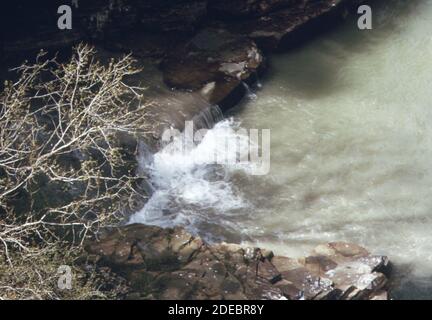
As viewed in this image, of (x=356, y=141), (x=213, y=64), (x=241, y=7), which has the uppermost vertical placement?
(x=241, y=7)

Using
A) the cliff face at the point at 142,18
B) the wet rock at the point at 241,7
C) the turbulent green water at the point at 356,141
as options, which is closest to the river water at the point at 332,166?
the turbulent green water at the point at 356,141

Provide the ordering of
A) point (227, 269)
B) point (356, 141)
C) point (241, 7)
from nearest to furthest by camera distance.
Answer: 1. point (227, 269)
2. point (356, 141)
3. point (241, 7)

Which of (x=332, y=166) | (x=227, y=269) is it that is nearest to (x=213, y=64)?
(x=332, y=166)

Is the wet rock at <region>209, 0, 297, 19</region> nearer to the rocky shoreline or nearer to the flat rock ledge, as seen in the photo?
the rocky shoreline

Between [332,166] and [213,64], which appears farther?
[213,64]

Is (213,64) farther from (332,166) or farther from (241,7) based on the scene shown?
(332,166)
